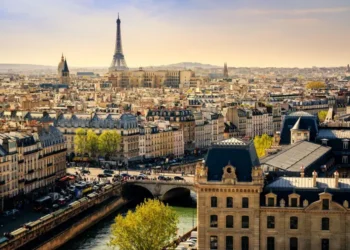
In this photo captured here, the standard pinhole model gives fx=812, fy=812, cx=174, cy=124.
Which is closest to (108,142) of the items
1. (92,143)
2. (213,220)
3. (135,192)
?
(92,143)

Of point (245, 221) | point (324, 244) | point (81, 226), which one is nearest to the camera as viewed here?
point (324, 244)

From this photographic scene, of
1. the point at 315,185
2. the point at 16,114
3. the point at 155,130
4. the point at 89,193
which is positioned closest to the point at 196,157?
the point at 155,130

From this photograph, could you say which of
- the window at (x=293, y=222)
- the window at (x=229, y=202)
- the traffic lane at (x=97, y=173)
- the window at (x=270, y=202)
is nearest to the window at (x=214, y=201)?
the window at (x=229, y=202)

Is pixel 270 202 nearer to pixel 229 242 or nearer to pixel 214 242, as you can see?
pixel 229 242

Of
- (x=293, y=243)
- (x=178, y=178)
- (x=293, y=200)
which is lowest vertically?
(x=178, y=178)

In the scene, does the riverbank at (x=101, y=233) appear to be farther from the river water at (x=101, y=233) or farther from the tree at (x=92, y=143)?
the tree at (x=92, y=143)

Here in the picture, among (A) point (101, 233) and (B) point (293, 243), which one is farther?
(A) point (101, 233)

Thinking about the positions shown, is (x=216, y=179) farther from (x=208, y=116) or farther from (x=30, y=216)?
(x=208, y=116)
